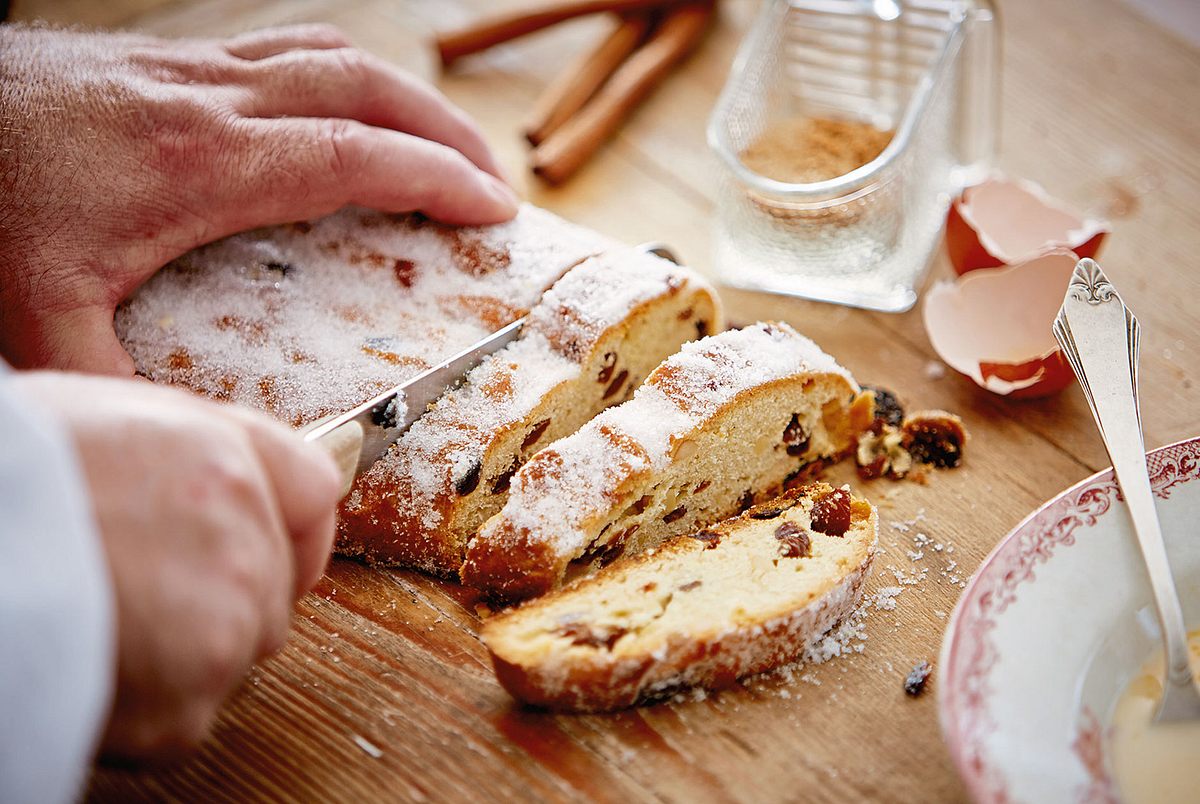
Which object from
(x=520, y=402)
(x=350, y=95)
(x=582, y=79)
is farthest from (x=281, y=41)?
(x=520, y=402)

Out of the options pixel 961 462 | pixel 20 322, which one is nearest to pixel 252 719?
pixel 20 322

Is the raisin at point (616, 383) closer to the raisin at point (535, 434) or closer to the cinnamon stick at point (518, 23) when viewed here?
the raisin at point (535, 434)

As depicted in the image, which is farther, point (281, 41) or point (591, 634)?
point (281, 41)

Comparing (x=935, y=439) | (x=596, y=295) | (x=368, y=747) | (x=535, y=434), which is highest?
(x=596, y=295)

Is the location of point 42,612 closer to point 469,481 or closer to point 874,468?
point 469,481

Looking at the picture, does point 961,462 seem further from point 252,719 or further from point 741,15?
point 741,15

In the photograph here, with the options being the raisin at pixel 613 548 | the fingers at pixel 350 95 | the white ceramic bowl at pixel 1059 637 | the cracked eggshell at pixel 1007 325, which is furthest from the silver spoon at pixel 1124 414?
the fingers at pixel 350 95

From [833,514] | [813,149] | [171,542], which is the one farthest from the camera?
[813,149]
